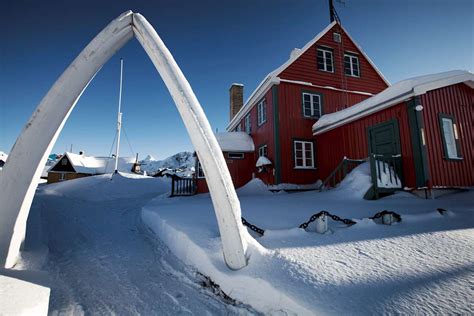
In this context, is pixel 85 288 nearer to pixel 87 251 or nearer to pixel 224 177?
pixel 87 251

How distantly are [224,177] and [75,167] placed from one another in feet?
124

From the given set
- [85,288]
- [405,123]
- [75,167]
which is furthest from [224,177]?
[75,167]

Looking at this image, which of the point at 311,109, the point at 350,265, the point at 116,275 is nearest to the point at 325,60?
the point at 311,109

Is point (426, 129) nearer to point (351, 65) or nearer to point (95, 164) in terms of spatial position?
point (351, 65)

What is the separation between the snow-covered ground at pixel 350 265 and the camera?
202 centimetres

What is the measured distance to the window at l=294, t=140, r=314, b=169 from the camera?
11.8 meters

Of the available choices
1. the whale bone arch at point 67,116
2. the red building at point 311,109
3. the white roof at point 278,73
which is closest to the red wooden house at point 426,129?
the red building at point 311,109

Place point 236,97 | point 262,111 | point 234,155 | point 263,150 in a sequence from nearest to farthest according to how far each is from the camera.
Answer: point 263,150, point 262,111, point 234,155, point 236,97

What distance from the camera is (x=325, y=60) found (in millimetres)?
13164

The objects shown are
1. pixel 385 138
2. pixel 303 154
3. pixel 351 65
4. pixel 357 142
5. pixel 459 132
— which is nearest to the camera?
pixel 459 132

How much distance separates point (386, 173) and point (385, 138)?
5.43 ft

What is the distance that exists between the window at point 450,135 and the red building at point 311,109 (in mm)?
1137

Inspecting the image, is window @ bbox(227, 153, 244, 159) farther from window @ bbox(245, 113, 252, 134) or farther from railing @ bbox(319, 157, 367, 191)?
railing @ bbox(319, 157, 367, 191)

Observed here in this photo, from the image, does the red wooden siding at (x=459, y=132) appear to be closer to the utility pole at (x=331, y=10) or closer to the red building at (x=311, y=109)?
the red building at (x=311, y=109)
